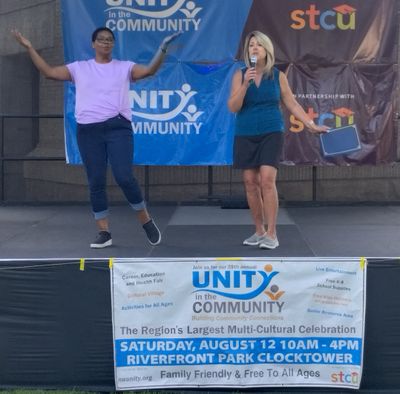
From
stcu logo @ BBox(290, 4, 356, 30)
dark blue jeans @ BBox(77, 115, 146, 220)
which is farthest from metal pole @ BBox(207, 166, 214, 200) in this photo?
dark blue jeans @ BBox(77, 115, 146, 220)

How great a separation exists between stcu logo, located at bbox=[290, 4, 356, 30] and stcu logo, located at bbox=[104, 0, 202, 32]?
3.32 ft

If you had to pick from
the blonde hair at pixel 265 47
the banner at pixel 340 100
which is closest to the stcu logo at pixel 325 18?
the banner at pixel 340 100

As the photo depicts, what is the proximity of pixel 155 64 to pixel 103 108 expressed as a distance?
50 centimetres

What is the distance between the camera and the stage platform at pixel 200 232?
6.16 meters

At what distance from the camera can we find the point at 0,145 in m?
9.55

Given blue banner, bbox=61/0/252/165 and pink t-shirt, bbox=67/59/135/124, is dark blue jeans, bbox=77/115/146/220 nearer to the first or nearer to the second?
pink t-shirt, bbox=67/59/135/124

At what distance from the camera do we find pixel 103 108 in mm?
6219

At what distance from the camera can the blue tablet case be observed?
8.09m

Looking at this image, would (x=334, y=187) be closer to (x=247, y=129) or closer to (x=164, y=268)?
(x=247, y=129)

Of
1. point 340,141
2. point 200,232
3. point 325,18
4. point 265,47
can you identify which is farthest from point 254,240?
point 325,18

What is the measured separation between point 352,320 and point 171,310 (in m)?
1.05

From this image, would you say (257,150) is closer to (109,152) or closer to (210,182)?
(109,152)

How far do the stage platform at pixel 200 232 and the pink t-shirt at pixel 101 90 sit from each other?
1015 mm

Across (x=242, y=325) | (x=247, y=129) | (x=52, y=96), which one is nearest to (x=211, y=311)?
(x=242, y=325)
